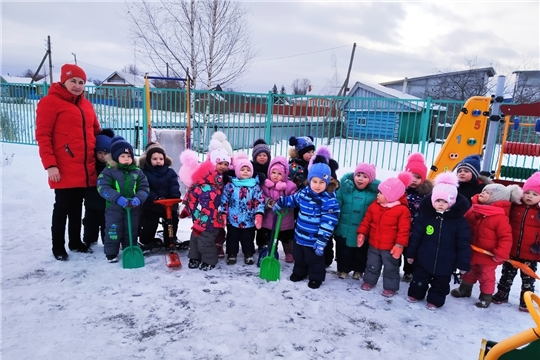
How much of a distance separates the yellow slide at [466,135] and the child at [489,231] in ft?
7.98

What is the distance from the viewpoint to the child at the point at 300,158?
175 inches

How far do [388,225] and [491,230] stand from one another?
910 millimetres

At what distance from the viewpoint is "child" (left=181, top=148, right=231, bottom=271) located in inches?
156

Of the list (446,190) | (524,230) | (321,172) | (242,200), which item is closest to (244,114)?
(242,200)

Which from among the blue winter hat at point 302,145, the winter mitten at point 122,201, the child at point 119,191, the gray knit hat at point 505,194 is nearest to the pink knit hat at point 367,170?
the blue winter hat at point 302,145

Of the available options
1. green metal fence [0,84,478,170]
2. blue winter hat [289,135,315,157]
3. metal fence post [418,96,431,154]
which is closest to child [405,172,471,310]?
blue winter hat [289,135,315,157]

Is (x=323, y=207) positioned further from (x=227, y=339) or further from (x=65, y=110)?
(x=65, y=110)

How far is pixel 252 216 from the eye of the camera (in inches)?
163

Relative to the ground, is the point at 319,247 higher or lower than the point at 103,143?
lower

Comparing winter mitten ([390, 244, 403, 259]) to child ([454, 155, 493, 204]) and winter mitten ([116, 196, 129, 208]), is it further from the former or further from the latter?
winter mitten ([116, 196, 129, 208])

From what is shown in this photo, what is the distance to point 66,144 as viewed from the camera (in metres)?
3.77

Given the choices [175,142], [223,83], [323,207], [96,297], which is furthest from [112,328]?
[223,83]

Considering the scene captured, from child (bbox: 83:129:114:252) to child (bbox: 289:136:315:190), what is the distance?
7.08ft

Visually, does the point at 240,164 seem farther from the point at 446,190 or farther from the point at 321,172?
the point at 446,190
